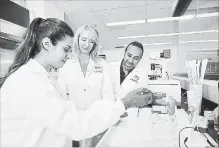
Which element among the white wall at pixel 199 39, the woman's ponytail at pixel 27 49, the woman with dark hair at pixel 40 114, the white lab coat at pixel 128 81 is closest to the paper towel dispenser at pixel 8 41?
the white lab coat at pixel 128 81

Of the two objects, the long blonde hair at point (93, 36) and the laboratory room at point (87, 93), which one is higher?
the long blonde hair at point (93, 36)

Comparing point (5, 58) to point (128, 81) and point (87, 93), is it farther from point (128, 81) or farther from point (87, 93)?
point (128, 81)

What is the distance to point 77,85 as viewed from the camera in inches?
67.0

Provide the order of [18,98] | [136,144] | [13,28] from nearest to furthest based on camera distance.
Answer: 1. [18,98]
2. [136,144]
3. [13,28]

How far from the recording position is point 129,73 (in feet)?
6.73

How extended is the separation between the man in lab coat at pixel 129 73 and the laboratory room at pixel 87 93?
11 mm

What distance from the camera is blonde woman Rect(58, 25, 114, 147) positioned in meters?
1.70

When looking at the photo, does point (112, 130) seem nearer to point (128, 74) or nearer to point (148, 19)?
point (128, 74)

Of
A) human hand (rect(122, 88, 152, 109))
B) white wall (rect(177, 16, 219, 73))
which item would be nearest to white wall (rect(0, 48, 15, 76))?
human hand (rect(122, 88, 152, 109))

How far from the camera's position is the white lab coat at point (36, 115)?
709 mm

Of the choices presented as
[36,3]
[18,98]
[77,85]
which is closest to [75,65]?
[77,85]

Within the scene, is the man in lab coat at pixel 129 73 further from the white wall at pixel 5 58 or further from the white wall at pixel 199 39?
the white wall at pixel 199 39

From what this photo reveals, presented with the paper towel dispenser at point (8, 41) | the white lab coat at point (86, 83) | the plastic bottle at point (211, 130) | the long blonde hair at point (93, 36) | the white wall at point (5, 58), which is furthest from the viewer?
the white wall at point (5, 58)

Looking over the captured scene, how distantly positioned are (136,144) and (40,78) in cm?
58
